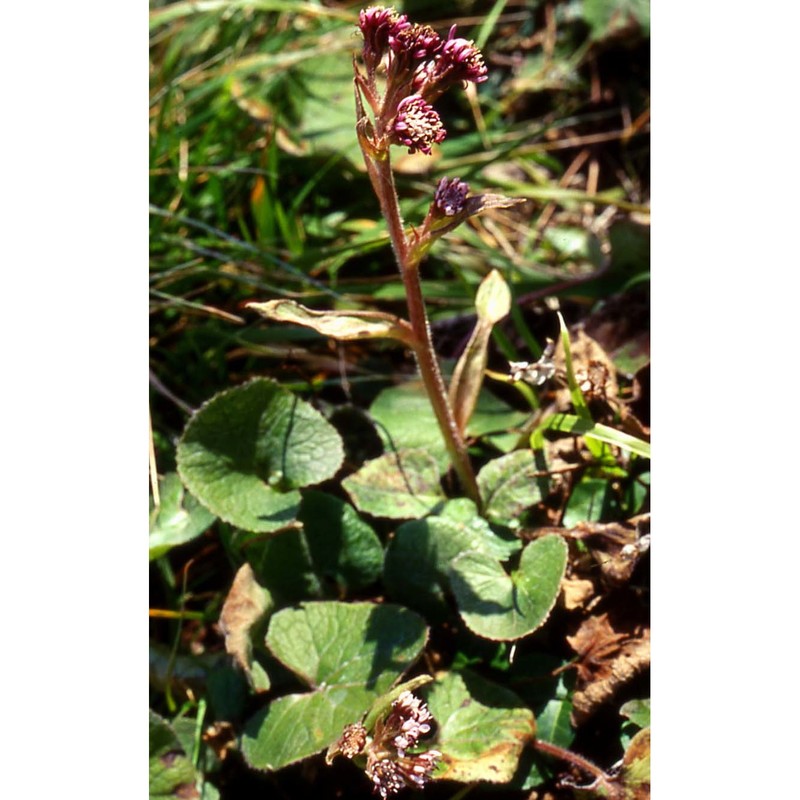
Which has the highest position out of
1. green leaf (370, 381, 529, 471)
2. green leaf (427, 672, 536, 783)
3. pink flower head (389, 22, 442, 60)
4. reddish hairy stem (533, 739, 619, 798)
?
pink flower head (389, 22, 442, 60)

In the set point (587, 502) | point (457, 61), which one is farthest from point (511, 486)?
point (457, 61)

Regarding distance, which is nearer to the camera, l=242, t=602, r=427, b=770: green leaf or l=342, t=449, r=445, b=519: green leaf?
l=242, t=602, r=427, b=770: green leaf

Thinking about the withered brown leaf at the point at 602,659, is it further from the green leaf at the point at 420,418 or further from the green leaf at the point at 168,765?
the green leaf at the point at 168,765

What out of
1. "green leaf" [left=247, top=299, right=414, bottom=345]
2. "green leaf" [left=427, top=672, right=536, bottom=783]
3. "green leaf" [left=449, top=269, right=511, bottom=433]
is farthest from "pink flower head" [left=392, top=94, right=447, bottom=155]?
"green leaf" [left=427, top=672, right=536, bottom=783]

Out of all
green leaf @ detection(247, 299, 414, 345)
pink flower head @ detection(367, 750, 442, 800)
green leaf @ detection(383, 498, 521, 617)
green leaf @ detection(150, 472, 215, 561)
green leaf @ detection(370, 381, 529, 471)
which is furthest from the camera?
green leaf @ detection(370, 381, 529, 471)

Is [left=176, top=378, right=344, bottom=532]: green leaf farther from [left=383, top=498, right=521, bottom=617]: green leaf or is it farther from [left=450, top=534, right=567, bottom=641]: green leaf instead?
[left=450, top=534, right=567, bottom=641]: green leaf

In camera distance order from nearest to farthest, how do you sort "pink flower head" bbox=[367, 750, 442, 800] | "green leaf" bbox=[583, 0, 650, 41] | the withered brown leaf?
"pink flower head" bbox=[367, 750, 442, 800], the withered brown leaf, "green leaf" bbox=[583, 0, 650, 41]

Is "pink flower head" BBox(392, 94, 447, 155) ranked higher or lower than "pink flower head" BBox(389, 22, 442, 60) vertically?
lower
